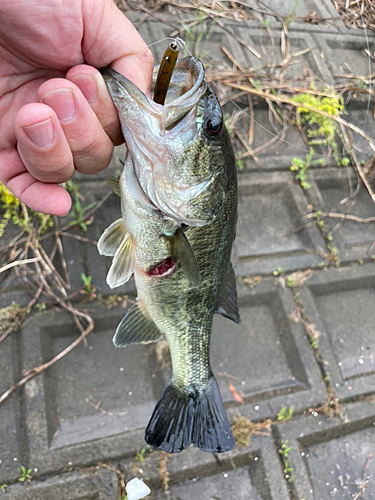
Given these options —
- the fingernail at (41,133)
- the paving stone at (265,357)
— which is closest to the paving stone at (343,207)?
the paving stone at (265,357)

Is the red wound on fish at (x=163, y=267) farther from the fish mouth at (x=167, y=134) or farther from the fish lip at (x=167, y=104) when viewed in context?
the fish lip at (x=167, y=104)

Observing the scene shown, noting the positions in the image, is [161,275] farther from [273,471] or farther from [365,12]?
[365,12]

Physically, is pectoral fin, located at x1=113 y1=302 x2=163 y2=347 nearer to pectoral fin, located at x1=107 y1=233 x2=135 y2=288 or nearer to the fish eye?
pectoral fin, located at x1=107 y1=233 x2=135 y2=288

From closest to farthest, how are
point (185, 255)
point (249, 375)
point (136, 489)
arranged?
point (185, 255)
point (136, 489)
point (249, 375)

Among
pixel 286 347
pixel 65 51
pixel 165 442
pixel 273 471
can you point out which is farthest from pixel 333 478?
pixel 65 51

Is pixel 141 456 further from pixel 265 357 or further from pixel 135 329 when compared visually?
pixel 265 357

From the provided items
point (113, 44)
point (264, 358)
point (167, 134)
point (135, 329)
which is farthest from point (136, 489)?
point (113, 44)
